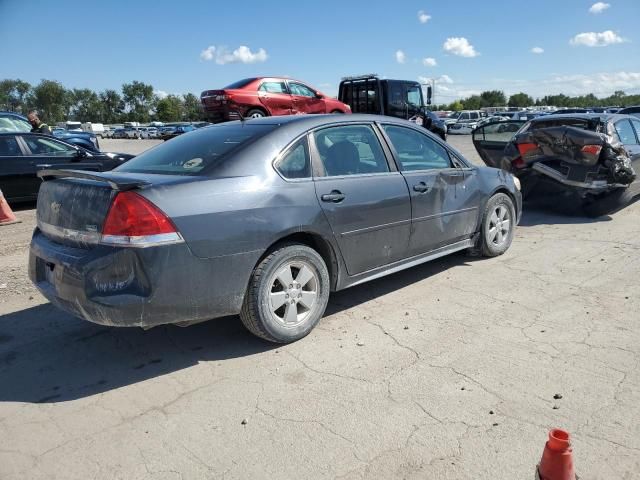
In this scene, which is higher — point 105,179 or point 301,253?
point 105,179

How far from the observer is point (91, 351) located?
3721mm

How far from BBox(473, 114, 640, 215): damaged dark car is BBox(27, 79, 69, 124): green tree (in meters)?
118

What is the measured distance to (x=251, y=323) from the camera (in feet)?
11.6

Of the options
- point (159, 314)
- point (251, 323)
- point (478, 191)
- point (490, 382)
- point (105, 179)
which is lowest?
point (490, 382)

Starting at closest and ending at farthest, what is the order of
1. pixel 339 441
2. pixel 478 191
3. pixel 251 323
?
pixel 339 441
pixel 251 323
pixel 478 191

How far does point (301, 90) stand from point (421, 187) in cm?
1100

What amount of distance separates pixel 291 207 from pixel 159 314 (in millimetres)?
1130

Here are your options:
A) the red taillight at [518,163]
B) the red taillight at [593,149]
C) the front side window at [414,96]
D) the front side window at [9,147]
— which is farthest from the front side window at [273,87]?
the red taillight at [593,149]

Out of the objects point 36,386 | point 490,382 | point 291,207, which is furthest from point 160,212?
point 490,382

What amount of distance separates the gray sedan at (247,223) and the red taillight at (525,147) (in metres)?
3.58

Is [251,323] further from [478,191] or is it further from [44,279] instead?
[478,191]

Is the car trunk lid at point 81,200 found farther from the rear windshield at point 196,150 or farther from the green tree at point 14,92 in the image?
the green tree at point 14,92

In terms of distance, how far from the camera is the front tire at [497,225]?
5547 millimetres

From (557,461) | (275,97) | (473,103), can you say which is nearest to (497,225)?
(557,461)
